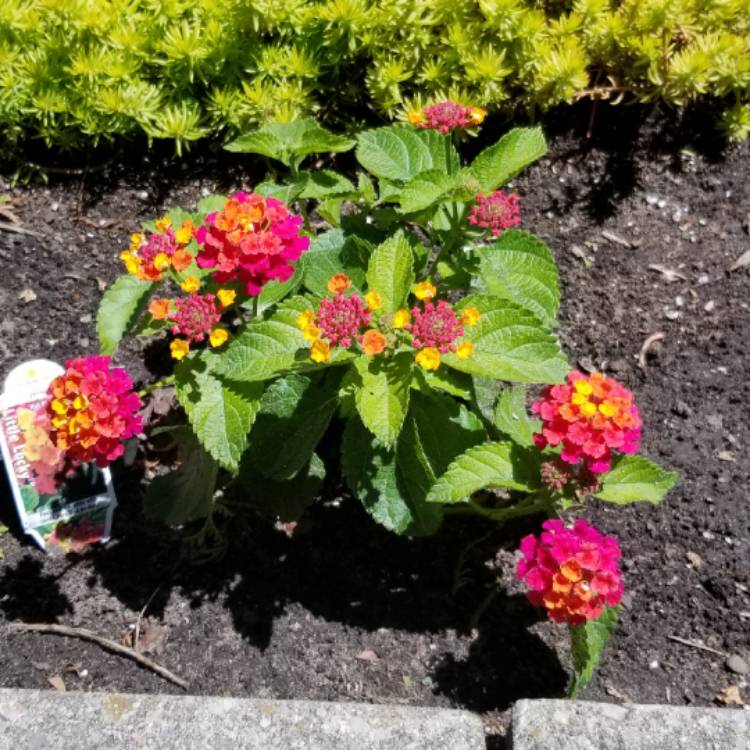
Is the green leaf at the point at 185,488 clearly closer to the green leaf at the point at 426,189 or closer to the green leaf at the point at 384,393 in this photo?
the green leaf at the point at 384,393

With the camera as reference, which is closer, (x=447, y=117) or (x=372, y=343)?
(x=372, y=343)

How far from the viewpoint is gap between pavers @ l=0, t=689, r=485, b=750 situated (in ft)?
5.01

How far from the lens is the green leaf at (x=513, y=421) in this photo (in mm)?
1682

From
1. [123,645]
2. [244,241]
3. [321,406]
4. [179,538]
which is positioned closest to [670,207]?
[321,406]

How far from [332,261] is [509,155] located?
43 cm

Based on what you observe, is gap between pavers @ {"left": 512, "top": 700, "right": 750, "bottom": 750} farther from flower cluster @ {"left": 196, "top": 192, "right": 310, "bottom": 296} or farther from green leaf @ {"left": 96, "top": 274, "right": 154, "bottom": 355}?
green leaf @ {"left": 96, "top": 274, "right": 154, "bottom": 355}

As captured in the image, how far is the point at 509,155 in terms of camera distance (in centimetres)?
168

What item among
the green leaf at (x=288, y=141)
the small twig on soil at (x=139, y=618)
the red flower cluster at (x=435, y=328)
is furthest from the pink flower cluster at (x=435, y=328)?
the small twig on soil at (x=139, y=618)

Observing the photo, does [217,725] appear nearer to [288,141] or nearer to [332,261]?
[332,261]

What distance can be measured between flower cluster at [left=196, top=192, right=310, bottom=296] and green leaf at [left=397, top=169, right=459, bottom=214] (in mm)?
224

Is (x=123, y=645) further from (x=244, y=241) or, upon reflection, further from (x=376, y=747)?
(x=244, y=241)

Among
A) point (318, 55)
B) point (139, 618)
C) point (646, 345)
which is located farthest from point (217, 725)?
point (318, 55)

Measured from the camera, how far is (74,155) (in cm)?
255

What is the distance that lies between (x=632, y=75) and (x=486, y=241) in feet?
2.13
